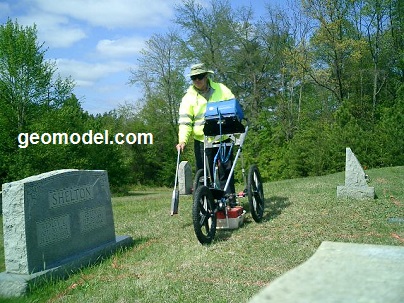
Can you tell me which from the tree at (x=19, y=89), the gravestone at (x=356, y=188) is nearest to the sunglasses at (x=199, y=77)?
the gravestone at (x=356, y=188)

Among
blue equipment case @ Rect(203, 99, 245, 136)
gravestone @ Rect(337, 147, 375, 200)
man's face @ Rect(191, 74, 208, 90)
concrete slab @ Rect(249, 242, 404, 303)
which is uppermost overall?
man's face @ Rect(191, 74, 208, 90)

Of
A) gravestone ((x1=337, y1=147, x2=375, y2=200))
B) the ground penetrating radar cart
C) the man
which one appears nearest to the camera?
the ground penetrating radar cart

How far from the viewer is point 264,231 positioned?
5770 millimetres


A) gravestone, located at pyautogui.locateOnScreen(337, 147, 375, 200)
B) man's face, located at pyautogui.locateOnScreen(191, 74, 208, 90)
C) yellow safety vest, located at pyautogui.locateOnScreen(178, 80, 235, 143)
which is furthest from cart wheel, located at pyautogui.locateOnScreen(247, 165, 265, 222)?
gravestone, located at pyautogui.locateOnScreen(337, 147, 375, 200)

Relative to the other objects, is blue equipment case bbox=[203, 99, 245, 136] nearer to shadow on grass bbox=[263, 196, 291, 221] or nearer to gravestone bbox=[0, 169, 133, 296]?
shadow on grass bbox=[263, 196, 291, 221]

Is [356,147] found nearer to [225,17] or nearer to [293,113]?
[293,113]

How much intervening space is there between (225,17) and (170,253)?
34.9 metres

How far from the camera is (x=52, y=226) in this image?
4766 millimetres

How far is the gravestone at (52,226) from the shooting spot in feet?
14.4

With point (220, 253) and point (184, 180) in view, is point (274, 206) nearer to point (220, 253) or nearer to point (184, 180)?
point (220, 253)

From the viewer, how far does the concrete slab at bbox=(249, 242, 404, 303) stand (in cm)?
112

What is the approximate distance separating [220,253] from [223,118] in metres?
2.14

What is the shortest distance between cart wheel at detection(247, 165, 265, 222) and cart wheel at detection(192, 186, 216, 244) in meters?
0.81

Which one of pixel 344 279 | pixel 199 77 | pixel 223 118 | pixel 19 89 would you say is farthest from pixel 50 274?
pixel 19 89
